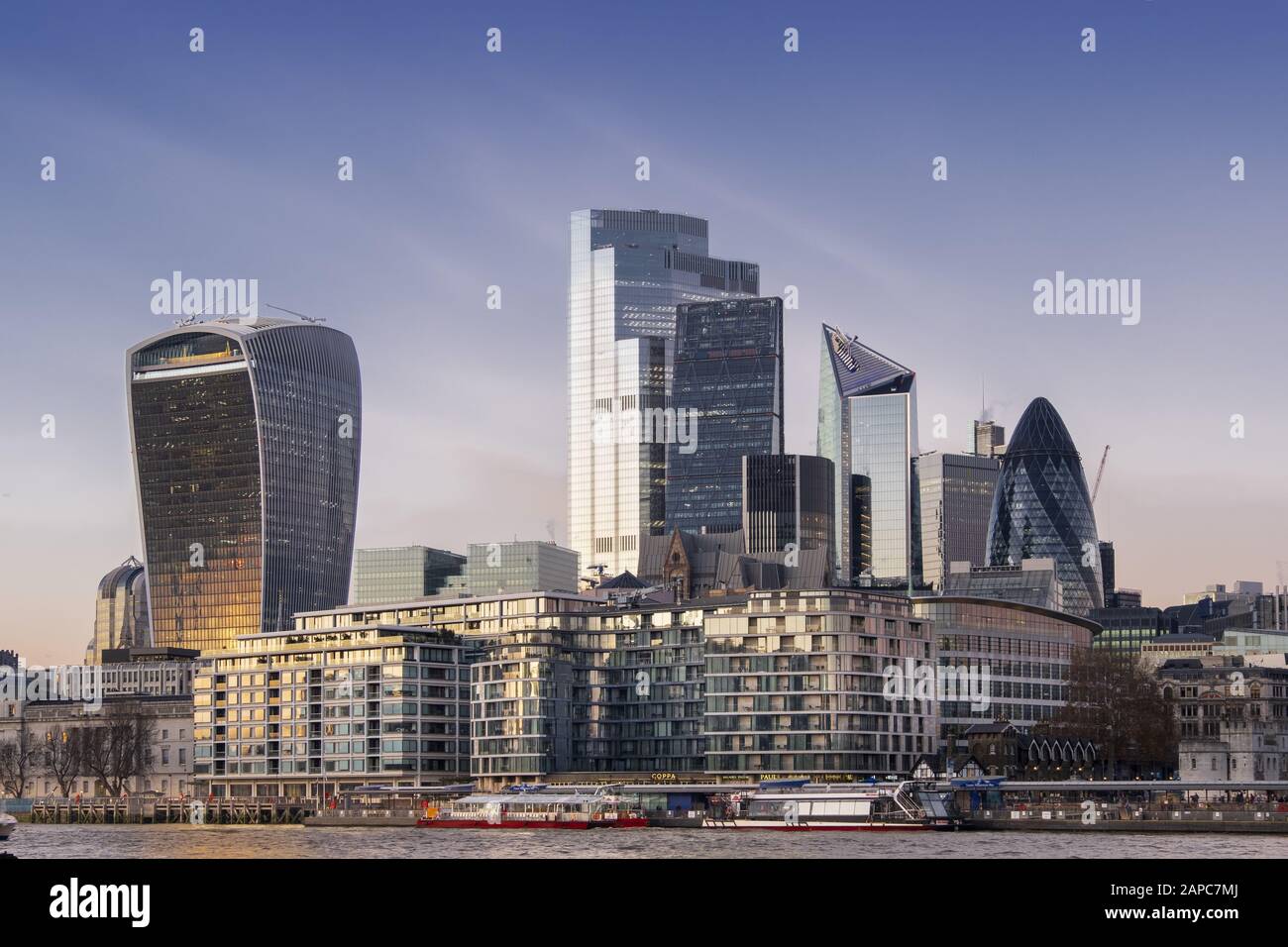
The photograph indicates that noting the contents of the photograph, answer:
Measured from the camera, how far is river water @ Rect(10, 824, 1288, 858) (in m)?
113

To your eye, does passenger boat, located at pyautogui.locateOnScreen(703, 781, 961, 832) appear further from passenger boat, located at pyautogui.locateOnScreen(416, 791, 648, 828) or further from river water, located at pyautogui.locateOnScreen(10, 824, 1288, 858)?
passenger boat, located at pyautogui.locateOnScreen(416, 791, 648, 828)

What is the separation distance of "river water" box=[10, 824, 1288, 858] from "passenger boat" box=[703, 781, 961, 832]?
3.23 meters

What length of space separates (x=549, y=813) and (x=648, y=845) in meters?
34.9

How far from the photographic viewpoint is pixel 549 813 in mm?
160750

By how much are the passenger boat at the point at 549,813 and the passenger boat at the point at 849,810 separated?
29.4 feet

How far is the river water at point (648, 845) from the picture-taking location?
370 feet

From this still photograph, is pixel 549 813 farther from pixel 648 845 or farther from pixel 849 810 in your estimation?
pixel 648 845

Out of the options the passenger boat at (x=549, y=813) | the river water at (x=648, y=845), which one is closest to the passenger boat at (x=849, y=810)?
the river water at (x=648, y=845)
